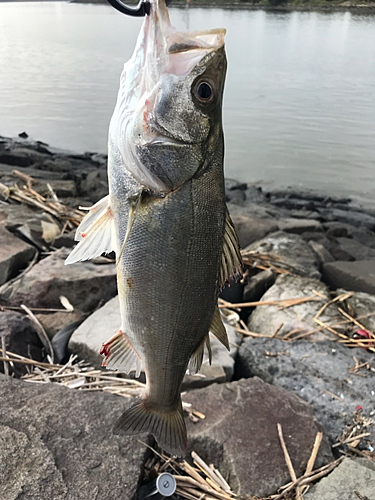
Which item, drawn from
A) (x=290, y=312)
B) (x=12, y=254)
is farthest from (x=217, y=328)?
(x=12, y=254)

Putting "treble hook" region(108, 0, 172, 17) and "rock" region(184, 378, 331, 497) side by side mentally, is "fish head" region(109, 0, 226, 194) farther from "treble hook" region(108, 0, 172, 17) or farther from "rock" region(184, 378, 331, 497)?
"rock" region(184, 378, 331, 497)

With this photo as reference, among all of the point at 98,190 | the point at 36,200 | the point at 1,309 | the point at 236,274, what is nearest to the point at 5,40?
the point at 98,190

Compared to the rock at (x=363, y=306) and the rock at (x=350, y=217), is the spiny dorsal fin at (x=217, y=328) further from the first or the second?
the rock at (x=350, y=217)

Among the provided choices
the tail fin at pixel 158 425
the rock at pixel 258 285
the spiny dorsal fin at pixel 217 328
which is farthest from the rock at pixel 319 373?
the spiny dorsal fin at pixel 217 328

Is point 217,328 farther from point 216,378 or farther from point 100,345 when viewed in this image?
point 100,345

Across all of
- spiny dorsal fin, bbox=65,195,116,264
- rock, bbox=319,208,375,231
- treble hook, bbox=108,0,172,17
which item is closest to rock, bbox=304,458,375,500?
spiny dorsal fin, bbox=65,195,116,264

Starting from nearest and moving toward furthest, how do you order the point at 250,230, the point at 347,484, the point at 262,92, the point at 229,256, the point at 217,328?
the point at 229,256
the point at 217,328
the point at 347,484
the point at 250,230
the point at 262,92
